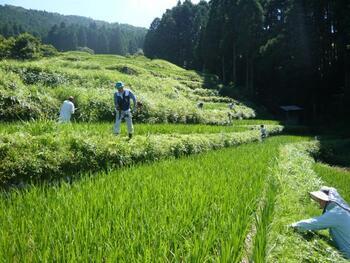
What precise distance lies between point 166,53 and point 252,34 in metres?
23.8

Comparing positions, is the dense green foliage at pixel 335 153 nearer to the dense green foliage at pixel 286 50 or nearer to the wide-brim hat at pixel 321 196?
the dense green foliage at pixel 286 50

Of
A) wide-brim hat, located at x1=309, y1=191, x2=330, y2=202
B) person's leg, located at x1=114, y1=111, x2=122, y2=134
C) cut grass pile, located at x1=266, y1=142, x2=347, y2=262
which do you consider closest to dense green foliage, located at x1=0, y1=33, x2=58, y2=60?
person's leg, located at x1=114, y1=111, x2=122, y2=134

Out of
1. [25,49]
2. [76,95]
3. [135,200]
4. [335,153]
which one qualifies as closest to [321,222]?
[135,200]

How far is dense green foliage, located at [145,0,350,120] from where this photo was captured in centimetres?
3023

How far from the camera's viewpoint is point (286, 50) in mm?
32062

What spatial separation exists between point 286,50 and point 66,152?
29.2 meters

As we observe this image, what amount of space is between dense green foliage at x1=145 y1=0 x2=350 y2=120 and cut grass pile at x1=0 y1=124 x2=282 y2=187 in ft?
78.2

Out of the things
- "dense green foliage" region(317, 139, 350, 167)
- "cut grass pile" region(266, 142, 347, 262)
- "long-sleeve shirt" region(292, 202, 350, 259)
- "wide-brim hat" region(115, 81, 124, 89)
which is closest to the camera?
"cut grass pile" region(266, 142, 347, 262)

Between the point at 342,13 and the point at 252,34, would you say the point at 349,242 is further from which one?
the point at 252,34

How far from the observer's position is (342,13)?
89.4 ft

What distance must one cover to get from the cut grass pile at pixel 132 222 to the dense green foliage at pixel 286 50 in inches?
1040

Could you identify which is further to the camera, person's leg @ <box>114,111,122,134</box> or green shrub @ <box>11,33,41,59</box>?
green shrub @ <box>11,33,41,59</box>

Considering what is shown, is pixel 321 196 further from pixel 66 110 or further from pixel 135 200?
pixel 66 110

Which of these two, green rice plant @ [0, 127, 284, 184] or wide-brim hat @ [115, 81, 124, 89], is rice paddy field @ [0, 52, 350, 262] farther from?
wide-brim hat @ [115, 81, 124, 89]
